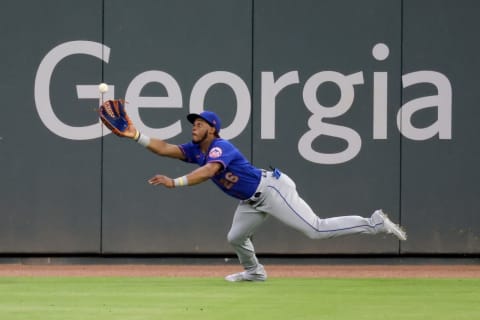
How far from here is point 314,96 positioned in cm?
1451

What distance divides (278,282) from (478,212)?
3774 mm

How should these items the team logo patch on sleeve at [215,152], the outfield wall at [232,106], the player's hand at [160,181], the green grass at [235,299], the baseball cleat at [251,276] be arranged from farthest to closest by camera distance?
the outfield wall at [232,106]
the baseball cleat at [251,276]
the team logo patch on sleeve at [215,152]
the player's hand at [160,181]
the green grass at [235,299]

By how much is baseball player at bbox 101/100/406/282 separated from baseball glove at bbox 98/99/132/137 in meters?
0.02

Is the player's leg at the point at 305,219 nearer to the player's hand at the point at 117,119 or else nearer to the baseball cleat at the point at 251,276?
the baseball cleat at the point at 251,276

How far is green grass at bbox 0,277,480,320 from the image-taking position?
910cm

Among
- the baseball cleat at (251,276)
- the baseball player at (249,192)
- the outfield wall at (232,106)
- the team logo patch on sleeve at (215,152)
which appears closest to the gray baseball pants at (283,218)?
the baseball player at (249,192)

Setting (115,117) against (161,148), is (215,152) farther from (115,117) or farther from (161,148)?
(115,117)

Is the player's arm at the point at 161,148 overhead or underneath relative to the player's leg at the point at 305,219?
overhead

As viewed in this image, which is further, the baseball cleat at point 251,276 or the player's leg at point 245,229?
the baseball cleat at point 251,276

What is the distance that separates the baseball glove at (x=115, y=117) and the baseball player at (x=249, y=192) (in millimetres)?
16

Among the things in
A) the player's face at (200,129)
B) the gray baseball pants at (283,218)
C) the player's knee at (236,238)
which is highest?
the player's face at (200,129)

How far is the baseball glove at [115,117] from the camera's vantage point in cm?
1133

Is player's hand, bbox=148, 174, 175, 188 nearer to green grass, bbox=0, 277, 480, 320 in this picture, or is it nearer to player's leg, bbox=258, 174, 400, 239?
green grass, bbox=0, 277, 480, 320

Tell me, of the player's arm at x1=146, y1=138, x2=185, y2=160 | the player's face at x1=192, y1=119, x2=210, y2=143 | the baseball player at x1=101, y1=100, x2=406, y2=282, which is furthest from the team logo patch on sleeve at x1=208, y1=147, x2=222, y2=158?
the player's arm at x1=146, y1=138, x2=185, y2=160
